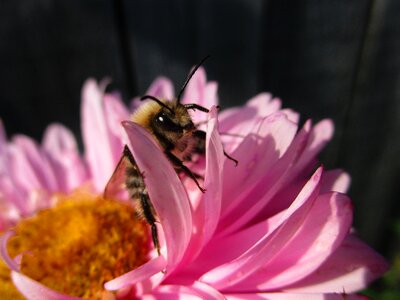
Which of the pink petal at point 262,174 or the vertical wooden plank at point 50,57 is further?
the vertical wooden plank at point 50,57

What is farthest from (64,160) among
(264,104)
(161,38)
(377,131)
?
(377,131)

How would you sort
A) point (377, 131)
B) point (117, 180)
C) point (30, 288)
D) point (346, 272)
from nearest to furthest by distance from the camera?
1. point (30, 288)
2. point (346, 272)
3. point (117, 180)
4. point (377, 131)

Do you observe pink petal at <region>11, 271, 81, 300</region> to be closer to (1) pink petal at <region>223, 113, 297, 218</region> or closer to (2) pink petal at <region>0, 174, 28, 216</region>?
(1) pink petal at <region>223, 113, 297, 218</region>

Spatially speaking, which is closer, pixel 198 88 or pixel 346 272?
pixel 346 272

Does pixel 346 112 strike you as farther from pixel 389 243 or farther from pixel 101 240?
pixel 101 240

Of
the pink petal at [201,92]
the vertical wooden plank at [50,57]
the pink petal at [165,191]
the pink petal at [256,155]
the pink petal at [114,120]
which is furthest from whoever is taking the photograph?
the vertical wooden plank at [50,57]

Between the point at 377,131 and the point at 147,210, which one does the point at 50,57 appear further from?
the point at 377,131

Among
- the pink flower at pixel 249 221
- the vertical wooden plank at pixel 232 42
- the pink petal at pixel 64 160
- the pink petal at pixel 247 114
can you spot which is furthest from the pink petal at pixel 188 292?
the vertical wooden plank at pixel 232 42

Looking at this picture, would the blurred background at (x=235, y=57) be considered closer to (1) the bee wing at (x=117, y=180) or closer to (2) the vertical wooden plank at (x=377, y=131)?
(2) the vertical wooden plank at (x=377, y=131)

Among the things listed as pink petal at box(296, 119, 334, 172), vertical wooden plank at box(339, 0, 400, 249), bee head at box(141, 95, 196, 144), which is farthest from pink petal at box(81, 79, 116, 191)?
vertical wooden plank at box(339, 0, 400, 249)
